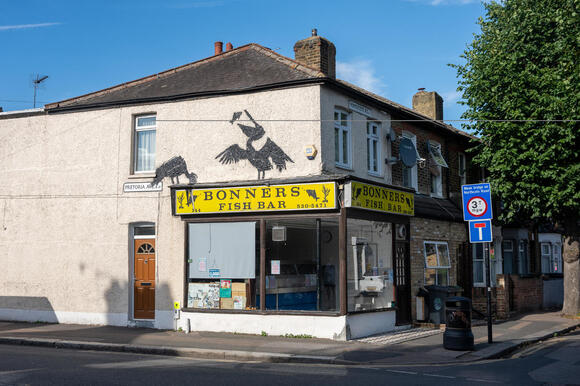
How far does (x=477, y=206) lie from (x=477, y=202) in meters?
0.09

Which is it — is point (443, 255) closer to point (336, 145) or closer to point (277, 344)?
point (336, 145)

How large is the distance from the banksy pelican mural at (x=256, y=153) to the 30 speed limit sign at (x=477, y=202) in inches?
173

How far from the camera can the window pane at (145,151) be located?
55.3ft

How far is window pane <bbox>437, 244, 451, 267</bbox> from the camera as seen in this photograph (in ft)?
63.0

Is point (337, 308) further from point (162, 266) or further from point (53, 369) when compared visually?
point (53, 369)

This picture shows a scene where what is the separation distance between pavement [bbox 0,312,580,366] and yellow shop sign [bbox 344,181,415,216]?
128 inches

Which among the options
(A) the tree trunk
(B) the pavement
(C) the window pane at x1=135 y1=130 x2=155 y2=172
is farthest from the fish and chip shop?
(A) the tree trunk

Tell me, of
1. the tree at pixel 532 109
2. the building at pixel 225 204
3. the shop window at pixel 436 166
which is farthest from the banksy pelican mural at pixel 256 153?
the tree at pixel 532 109

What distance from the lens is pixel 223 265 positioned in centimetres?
1541

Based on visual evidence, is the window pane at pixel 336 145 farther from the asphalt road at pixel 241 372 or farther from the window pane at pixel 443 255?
the asphalt road at pixel 241 372

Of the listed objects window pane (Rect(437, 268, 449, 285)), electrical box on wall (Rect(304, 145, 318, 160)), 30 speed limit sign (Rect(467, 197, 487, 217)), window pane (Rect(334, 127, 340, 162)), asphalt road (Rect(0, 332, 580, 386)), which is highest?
window pane (Rect(334, 127, 340, 162))

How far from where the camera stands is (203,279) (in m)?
15.6

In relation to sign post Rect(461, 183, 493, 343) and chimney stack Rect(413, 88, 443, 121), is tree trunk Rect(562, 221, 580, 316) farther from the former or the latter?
sign post Rect(461, 183, 493, 343)

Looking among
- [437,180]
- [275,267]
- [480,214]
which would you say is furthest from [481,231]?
[437,180]
